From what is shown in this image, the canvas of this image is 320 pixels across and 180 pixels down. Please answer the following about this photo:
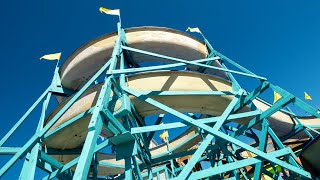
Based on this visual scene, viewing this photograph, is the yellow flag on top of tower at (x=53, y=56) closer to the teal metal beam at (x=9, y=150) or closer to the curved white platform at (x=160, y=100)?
the curved white platform at (x=160, y=100)

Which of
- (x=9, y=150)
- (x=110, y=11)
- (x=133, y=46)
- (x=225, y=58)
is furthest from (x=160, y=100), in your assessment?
(x=9, y=150)

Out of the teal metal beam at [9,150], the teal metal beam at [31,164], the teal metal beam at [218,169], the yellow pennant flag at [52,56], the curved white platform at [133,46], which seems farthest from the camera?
the yellow pennant flag at [52,56]

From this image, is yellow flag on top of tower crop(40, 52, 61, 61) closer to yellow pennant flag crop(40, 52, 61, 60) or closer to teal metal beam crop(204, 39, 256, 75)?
yellow pennant flag crop(40, 52, 61, 60)

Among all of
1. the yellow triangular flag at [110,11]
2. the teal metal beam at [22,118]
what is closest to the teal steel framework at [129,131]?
the teal metal beam at [22,118]

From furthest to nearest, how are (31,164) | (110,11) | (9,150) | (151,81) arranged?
(110,11), (151,81), (9,150), (31,164)

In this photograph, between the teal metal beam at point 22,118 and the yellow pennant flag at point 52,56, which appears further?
the yellow pennant flag at point 52,56

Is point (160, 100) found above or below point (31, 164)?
above

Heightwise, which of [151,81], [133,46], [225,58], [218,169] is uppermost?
[133,46]

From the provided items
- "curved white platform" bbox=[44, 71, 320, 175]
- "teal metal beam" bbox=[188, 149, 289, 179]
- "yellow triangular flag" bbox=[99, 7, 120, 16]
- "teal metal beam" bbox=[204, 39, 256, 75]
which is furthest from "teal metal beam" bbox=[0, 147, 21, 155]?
"teal metal beam" bbox=[204, 39, 256, 75]

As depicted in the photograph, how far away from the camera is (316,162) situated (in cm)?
705

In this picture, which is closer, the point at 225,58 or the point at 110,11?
the point at 110,11

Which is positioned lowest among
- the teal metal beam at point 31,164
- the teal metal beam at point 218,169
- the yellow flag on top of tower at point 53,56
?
the teal metal beam at point 218,169

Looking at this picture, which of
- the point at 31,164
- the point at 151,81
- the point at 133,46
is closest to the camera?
the point at 31,164

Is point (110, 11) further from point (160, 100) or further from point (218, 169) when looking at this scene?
point (218, 169)
